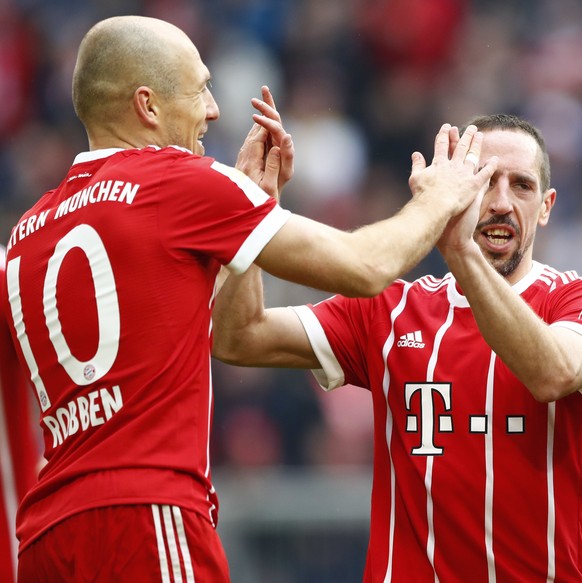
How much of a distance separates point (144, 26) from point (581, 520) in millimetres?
2188

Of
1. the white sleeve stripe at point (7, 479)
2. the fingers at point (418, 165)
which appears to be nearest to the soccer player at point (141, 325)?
the fingers at point (418, 165)

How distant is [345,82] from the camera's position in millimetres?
11984

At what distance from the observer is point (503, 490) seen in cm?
423

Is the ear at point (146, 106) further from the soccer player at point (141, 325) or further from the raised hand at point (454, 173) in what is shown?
the raised hand at point (454, 173)

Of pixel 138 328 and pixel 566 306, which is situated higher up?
pixel 566 306

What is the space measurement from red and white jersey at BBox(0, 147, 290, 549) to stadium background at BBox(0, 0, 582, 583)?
5746 millimetres

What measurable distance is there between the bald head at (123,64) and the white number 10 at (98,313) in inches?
18.3

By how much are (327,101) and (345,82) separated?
1.41 ft

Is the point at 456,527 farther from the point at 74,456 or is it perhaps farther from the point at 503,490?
the point at 74,456

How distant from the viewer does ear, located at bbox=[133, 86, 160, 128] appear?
386 centimetres

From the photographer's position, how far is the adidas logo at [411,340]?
446 centimetres

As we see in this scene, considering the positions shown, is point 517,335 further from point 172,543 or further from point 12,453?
point 12,453

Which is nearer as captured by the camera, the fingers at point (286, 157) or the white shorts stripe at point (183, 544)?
the white shorts stripe at point (183, 544)

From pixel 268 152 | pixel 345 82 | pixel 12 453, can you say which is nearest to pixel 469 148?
pixel 268 152
